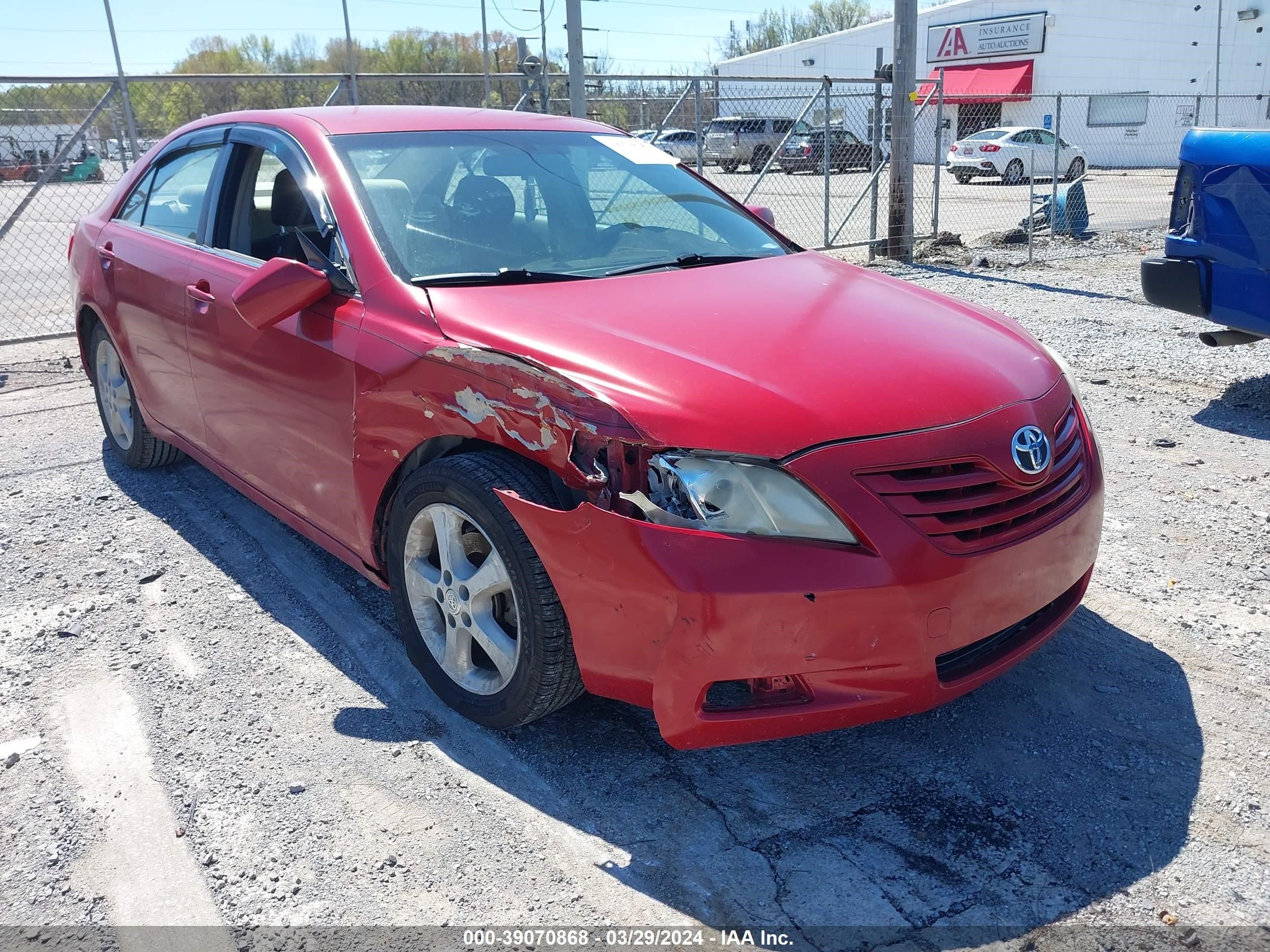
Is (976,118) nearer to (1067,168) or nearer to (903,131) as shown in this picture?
(1067,168)

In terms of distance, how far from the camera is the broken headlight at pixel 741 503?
231 centimetres

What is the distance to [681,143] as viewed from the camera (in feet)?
47.2

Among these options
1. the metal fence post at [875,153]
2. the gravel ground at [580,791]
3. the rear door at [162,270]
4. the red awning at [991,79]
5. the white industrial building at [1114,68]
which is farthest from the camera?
the red awning at [991,79]

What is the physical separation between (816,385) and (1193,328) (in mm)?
6547

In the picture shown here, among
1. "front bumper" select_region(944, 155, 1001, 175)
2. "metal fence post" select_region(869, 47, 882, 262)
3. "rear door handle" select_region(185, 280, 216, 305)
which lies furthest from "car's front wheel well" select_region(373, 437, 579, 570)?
"front bumper" select_region(944, 155, 1001, 175)

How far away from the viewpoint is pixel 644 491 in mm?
2348

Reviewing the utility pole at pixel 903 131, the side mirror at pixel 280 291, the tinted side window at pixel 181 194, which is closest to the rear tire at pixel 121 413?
the tinted side window at pixel 181 194

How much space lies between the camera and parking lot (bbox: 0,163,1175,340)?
361 inches

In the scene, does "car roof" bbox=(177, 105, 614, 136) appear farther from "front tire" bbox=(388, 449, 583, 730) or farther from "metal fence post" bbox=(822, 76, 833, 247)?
"metal fence post" bbox=(822, 76, 833, 247)

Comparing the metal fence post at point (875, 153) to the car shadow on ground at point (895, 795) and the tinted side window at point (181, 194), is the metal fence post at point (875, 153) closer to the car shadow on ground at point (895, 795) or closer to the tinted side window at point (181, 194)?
the tinted side window at point (181, 194)

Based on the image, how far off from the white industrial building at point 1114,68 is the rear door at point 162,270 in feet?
107

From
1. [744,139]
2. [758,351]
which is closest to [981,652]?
[758,351]

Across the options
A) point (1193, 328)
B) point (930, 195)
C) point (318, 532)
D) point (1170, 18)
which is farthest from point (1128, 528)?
point (1170, 18)

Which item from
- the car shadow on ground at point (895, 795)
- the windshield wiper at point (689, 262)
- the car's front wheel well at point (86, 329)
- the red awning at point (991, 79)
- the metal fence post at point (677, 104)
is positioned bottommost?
the car shadow on ground at point (895, 795)
